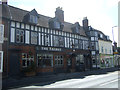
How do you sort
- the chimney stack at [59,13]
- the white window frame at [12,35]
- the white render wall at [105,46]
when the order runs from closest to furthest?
the white window frame at [12,35]
the chimney stack at [59,13]
the white render wall at [105,46]

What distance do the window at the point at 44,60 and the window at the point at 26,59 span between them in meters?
1.24

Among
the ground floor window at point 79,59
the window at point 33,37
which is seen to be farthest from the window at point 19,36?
the ground floor window at point 79,59

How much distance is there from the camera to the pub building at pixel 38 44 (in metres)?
16.2

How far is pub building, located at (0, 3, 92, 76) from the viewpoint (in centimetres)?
1623

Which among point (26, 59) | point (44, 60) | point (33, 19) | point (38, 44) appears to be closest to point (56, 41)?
point (38, 44)

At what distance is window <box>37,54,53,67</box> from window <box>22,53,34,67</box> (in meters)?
1.24

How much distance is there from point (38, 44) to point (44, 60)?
2816mm

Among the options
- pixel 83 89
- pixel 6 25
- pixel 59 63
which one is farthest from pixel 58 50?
pixel 83 89

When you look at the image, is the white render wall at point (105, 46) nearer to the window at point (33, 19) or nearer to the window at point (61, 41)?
the window at point (61, 41)

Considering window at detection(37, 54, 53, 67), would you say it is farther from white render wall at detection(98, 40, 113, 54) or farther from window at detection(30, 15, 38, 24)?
white render wall at detection(98, 40, 113, 54)

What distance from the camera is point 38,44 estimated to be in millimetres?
19172

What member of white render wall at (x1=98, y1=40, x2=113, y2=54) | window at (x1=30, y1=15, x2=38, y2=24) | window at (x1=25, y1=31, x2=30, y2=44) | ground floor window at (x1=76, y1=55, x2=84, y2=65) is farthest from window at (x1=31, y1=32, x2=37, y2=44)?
white render wall at (x1=98, y1=40, x2=113, y2=54)

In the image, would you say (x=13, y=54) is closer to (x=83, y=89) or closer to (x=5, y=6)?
(x=5, y=6)

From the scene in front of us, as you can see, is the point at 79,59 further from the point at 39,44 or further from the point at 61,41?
the point at 39,44
